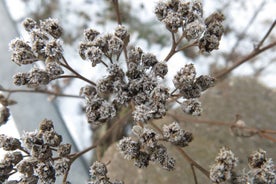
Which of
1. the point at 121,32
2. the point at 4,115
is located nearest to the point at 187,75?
the point at 121,32

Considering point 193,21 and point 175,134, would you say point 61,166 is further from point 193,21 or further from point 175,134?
point 193,21

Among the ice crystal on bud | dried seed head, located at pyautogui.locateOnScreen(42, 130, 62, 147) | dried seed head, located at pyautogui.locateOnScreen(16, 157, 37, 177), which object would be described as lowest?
the ice crystal on bud

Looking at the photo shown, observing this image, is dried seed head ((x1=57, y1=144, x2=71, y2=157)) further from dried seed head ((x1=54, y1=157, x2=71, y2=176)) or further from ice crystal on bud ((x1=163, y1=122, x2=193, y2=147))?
ice crystal on bud ((x1=163, y1=122, x2=193, y2=147))

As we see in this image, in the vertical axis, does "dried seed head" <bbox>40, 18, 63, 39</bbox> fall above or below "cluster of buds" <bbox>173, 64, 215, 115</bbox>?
above

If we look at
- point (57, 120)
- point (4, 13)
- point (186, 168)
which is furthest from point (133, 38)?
point (186, 168)

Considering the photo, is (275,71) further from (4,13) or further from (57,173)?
(57,173)

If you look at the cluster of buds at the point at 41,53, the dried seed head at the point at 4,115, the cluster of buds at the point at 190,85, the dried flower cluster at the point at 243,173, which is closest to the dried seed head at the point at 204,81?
the cluster of buds at the point at 190,85

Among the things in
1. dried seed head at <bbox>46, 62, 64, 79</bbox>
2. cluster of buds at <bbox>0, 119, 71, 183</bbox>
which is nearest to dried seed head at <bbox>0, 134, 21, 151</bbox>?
cluster of buds at <bbox>0, 119, 71, 183</bbox>
